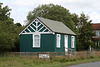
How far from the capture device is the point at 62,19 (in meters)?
55.0

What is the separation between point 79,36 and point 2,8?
2499 cm

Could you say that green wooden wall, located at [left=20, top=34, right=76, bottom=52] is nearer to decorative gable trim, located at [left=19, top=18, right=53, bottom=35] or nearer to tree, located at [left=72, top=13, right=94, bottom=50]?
decorative gable trim, located at [left=19, top=18, right=53, bottom=35]

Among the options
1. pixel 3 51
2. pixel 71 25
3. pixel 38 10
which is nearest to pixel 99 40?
pixel 71 25

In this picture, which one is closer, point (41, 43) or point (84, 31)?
point (41, 43)

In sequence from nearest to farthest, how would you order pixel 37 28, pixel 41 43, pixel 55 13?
pixel 41 43 < pixel 37 28 < pixel 55 13

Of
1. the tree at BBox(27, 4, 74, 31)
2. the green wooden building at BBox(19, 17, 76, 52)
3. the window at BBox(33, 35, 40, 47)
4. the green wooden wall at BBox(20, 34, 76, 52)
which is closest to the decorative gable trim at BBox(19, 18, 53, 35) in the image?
the green wooden building at BBox(19, 17, 76, 52)

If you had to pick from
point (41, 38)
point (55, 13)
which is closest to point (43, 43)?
point (41, 38)

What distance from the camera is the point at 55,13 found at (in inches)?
2213

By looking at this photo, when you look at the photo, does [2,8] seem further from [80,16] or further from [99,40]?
[99,40]

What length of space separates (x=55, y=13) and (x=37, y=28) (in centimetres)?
2368

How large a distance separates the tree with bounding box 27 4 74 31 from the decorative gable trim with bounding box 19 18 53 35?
846 inches

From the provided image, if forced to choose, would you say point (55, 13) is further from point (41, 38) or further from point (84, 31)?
point (41, 38)

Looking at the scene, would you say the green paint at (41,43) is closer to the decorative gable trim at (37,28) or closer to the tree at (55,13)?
the decorative gable trim at (37,28)

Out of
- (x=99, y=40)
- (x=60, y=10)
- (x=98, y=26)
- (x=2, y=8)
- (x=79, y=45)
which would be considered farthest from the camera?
(x=98, y=26)
